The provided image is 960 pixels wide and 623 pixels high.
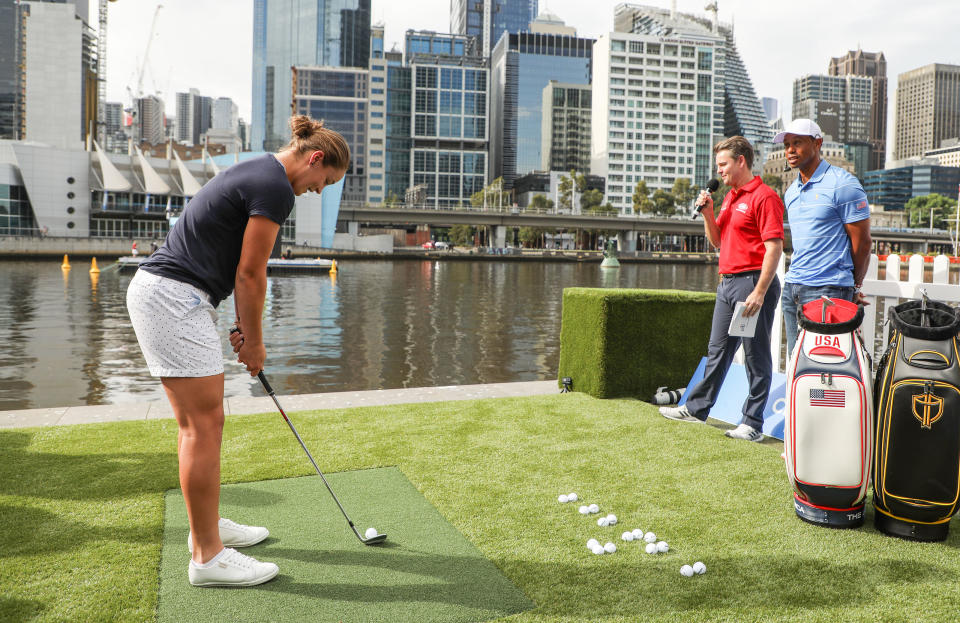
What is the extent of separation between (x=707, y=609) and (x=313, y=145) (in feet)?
8.53

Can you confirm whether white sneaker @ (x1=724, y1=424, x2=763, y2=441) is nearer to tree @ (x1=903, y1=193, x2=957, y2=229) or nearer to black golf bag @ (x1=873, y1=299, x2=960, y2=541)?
black golf bag @ (x1=873, y1=299, x2=960, y2=541)

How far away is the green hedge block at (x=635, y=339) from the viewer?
707 cm

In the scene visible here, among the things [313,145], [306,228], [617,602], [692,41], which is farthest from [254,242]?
[692,41]

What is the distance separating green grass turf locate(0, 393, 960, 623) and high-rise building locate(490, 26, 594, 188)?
187 m

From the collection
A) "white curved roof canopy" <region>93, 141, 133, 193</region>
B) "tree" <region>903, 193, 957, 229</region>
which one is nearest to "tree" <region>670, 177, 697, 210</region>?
"tree" <region>903, 193, 957, 229</region>

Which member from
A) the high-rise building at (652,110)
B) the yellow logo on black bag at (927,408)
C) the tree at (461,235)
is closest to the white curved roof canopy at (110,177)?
the tree at (461,235)

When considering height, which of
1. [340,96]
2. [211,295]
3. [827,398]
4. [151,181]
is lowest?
[827,398]

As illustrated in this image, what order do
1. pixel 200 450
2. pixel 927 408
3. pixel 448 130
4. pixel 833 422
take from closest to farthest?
pixel 200 450 < pixel 927 408 < pixel 833 422 < pixel 448 130

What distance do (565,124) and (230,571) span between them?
187356 millimetres

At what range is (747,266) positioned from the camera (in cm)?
566

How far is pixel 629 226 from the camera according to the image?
98.9 metres

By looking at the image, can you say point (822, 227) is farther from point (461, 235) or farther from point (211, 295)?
point (461, 235)

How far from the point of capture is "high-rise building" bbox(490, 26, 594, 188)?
7313 inches

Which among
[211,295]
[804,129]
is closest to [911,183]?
[804,129]
